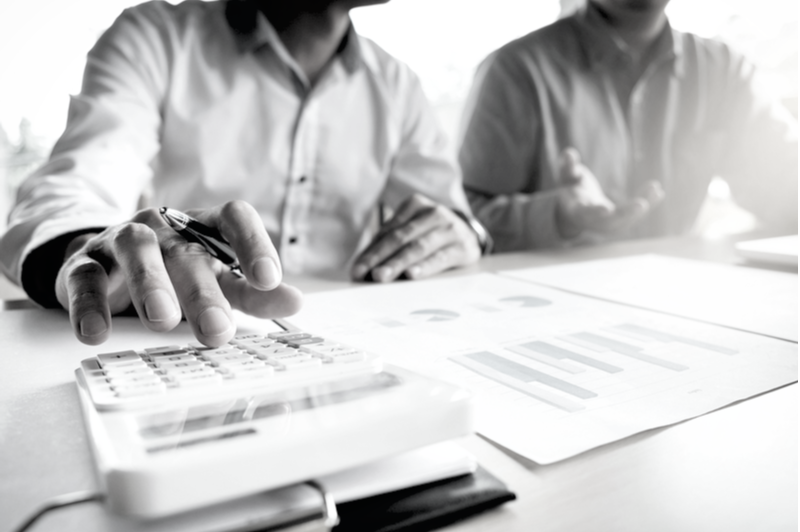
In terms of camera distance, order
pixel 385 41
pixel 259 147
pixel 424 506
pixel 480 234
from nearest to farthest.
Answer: pixel 424 506, pixel 480 234, pixel 259 147, pixel 385 41

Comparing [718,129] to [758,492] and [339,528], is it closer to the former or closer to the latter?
[758,492]

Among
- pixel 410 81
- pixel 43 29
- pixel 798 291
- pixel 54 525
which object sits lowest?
pixel 798 291

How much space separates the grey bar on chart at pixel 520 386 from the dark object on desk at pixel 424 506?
10 cm

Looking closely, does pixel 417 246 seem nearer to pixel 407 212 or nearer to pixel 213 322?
pixel 407 212

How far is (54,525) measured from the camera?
0.19 m

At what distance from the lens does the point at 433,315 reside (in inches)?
20.2

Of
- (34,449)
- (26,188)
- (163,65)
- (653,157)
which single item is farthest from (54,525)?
(653,157)

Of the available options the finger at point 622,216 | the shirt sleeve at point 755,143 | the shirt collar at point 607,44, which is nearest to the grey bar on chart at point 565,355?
the finger at point 622,216

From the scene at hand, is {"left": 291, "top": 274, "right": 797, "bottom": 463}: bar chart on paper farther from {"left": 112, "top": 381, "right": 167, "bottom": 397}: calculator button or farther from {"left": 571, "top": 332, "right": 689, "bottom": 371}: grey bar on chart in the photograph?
{"left": 112, "top": 381, "right": 167, "bottom": 397}: calculator button

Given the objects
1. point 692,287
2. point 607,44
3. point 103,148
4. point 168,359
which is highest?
point 607,44

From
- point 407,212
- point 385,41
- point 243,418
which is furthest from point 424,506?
point 385,41

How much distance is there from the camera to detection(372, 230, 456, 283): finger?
68cm

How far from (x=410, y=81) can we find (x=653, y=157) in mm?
728

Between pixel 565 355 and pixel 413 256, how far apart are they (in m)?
0.33
